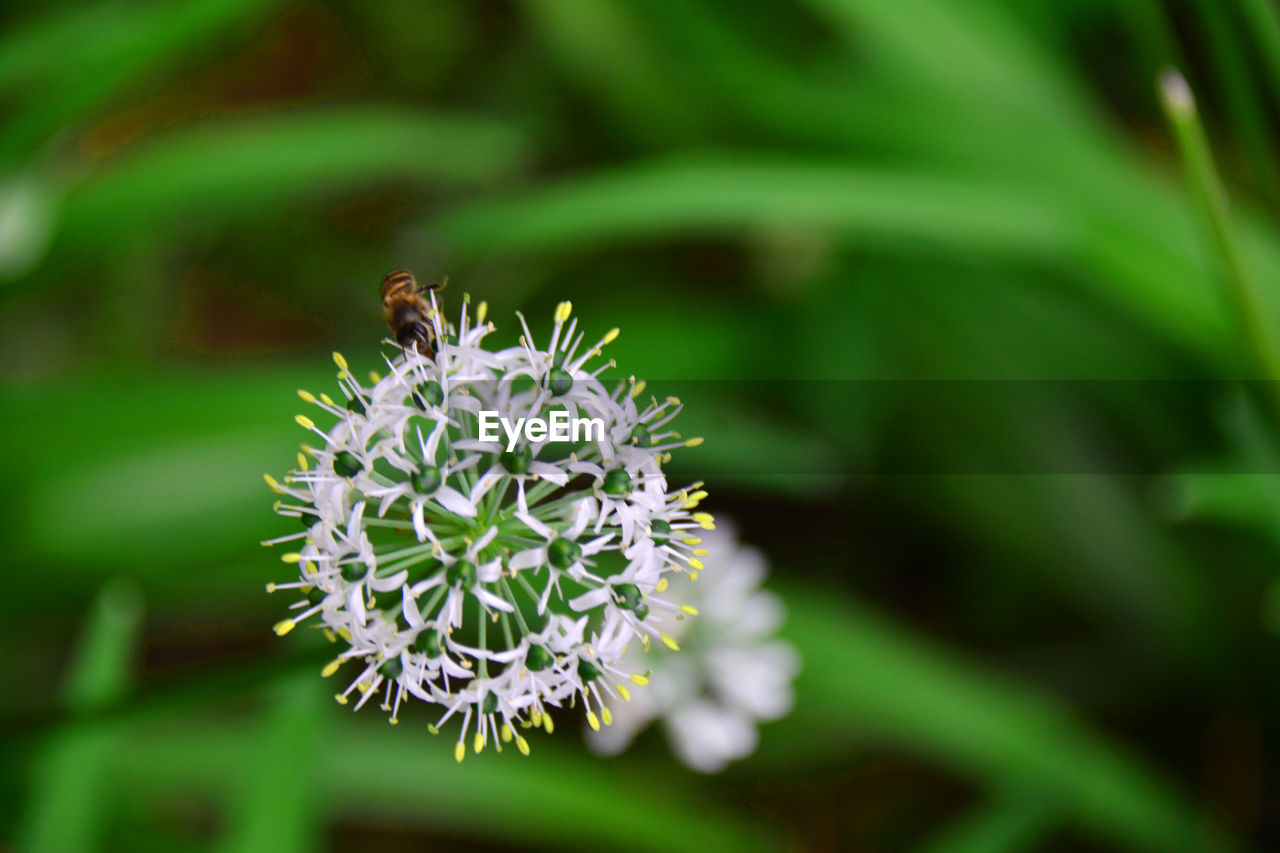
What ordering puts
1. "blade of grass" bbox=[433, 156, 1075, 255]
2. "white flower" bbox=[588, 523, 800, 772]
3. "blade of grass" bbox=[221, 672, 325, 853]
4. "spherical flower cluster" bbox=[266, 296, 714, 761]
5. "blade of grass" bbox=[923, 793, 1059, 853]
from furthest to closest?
"blade of grass" bbox=[923, 793, 1059, 853], "blade of grass" bbox=[433, 156, 1075, 255], "white flower" bbox=[588, 523, 800, 772], "blade of grass" bbox=[221, 672, 325, 853], "spherical flower cluster" bbox=[266, 296, 714, 761]

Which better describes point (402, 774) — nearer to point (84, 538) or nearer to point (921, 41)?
point (84, 538)

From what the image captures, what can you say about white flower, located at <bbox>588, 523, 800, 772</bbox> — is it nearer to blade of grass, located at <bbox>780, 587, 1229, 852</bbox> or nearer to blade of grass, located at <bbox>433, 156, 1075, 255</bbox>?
blade of grass, located at <bbox>780, 587, 1229, 852</bbox>

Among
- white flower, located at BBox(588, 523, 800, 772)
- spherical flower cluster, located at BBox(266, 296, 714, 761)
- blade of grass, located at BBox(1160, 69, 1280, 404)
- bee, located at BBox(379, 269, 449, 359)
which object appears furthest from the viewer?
white flower, located at BBox(588, 523, 800, 772)

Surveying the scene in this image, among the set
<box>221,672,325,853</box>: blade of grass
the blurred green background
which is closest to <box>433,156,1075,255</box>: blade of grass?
the blurred green background

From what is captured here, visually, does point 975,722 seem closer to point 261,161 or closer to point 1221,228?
point 1221,228

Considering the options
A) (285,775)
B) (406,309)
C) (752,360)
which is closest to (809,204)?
(752,360)

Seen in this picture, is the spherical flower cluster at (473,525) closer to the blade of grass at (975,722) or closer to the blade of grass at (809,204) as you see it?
the blade of grass at (809,204)
